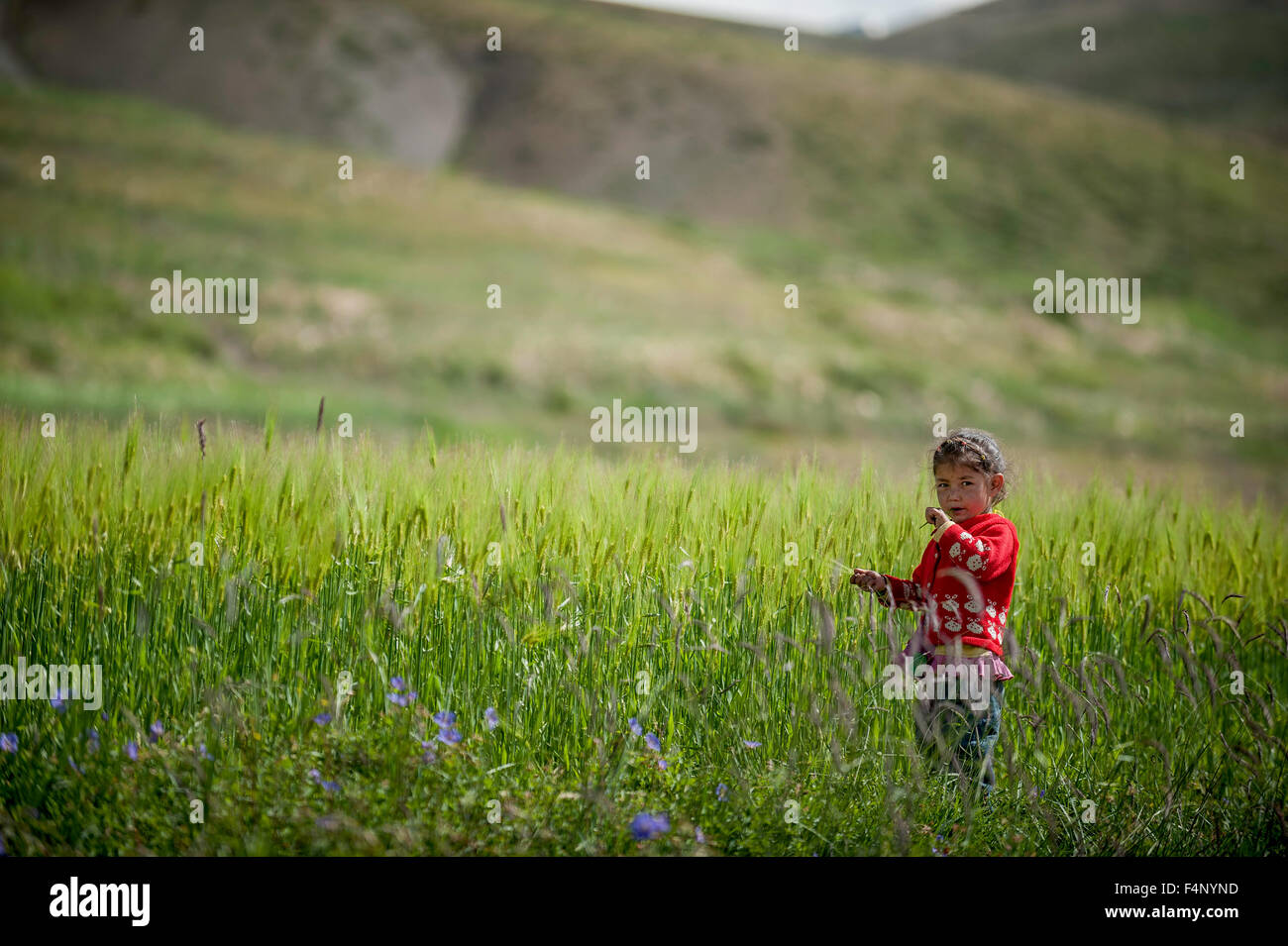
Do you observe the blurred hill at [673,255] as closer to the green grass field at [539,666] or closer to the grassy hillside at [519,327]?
the grassy hillside at [519,327]

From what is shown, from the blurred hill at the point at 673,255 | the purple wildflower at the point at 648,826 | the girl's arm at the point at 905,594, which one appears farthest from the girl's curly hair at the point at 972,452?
the purple wildflower at the point at 648,826

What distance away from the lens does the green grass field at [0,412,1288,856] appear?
3203mm

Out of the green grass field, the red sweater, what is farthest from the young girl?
the green grass field

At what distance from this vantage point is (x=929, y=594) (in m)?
3.65

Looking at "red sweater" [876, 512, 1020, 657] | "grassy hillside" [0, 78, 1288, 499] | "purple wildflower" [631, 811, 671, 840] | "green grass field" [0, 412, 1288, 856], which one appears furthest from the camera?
"grassy hillside" [0, 78, 1288, 499]

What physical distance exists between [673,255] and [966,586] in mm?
45852

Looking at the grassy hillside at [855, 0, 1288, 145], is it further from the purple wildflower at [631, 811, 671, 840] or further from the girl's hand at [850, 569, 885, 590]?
the purple wildflower at [631, 811, 671, 840]

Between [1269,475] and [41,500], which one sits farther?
[1269,475]

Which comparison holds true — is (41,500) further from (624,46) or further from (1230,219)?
(624,46)

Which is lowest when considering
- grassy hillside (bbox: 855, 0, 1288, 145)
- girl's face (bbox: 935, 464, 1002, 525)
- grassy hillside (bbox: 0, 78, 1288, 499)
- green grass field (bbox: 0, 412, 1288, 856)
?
green grass field (bbox: 0, 412, 1288, 856)

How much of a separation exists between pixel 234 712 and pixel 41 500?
4.87ft

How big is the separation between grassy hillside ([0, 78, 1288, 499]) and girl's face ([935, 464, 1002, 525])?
1368cm
